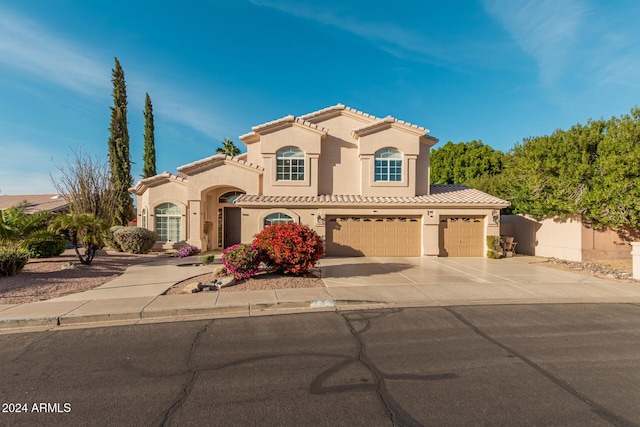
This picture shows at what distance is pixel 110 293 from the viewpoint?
8.10 meters

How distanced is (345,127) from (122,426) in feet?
57.3

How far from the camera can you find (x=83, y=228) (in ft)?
37.6

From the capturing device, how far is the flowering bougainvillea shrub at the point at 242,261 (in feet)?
30.0

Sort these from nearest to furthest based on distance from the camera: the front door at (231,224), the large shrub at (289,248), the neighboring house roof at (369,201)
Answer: the large shrub at (289,248), the neighboring house roof at (369,201), the front door at (231,224)

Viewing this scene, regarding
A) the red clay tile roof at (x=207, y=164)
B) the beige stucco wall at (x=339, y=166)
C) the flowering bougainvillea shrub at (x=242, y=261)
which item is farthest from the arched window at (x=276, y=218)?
the flowering bougainvillea shrub at (x=242, y=261)

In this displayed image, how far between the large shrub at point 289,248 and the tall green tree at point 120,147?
16.6m

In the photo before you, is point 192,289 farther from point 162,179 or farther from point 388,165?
point 388,165

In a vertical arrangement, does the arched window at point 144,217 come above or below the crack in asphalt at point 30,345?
above

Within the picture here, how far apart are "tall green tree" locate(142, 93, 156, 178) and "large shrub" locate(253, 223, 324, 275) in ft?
73.6

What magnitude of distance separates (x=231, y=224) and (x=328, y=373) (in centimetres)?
1737

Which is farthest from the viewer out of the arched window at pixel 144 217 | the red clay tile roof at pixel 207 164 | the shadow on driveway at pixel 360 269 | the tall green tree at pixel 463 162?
the tall green tree at pixel 463 162

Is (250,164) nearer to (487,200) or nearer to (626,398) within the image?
(487,200)

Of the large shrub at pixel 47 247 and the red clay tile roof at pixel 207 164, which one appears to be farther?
the red clay tile roof at pixel 207 164

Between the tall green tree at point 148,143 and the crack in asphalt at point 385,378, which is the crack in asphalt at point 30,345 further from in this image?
the tall green tree at point 148,143
